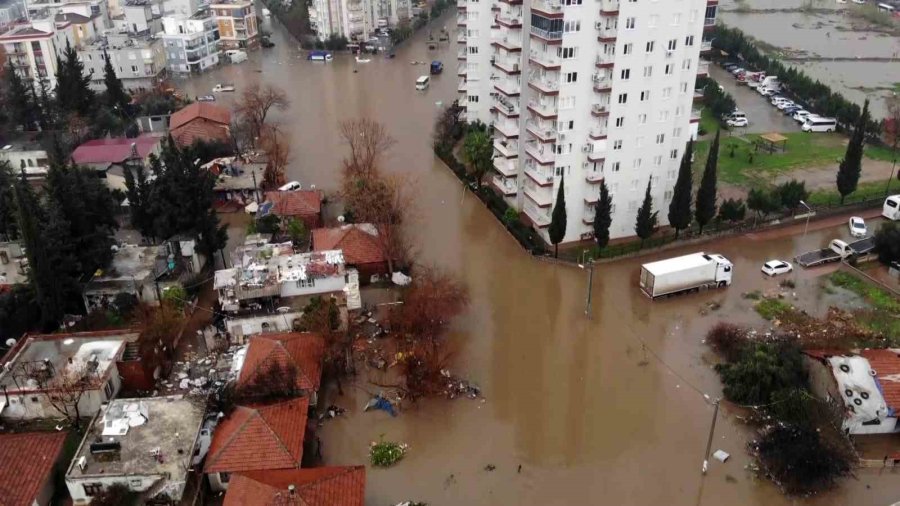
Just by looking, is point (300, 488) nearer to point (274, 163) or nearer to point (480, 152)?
point (480, 152)

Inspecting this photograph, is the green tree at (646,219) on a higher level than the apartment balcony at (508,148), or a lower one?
lower

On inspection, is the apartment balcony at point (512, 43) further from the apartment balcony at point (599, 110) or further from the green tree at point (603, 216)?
the green tree at point (603, 216)

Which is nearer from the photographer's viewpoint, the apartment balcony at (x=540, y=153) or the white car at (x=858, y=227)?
the apartment balcony at (x=540, y=153)

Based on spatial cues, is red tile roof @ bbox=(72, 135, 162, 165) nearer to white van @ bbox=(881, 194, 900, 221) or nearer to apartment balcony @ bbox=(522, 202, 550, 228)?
apartment balcony @ bbox=(522, 202, 550, 228)

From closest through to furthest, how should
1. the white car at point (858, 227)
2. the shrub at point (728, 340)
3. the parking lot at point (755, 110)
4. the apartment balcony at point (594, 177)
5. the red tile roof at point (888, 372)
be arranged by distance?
1. the red tile roof at point (888, 372)
2. the shrub at point (728, 340)
3. the apartment balcony at point (594, 177)
4. the white car at point (858, 227)
5. the parking lot at point (755, 110)

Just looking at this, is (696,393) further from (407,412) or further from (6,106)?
(6,106)

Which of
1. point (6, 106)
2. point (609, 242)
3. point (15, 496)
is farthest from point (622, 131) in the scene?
point (6, 106)

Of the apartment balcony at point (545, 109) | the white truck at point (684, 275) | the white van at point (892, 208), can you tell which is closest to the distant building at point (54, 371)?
the apartment balcony at point (545, 109)
